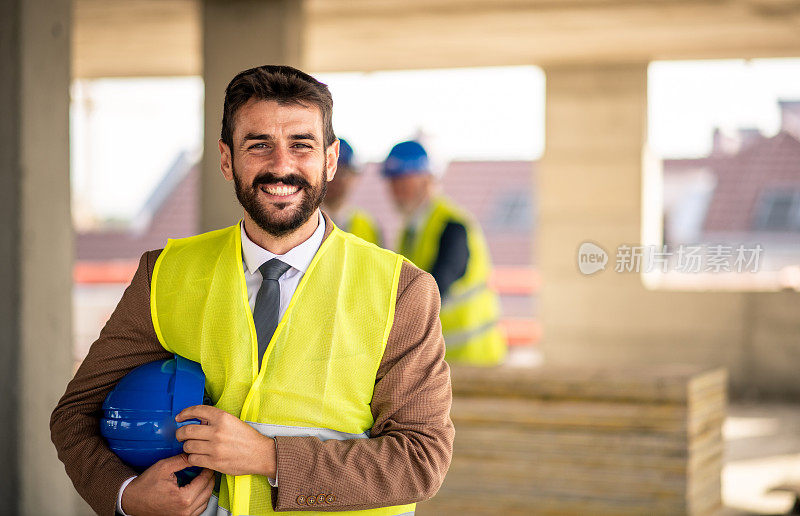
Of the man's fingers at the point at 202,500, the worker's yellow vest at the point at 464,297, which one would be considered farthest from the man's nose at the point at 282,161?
the worker's yellow vest at the point at 464,297

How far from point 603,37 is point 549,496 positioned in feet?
21.3

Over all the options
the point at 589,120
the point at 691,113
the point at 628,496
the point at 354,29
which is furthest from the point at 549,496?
the point at 691,113

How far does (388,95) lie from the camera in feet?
147

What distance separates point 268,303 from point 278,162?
1.10ft

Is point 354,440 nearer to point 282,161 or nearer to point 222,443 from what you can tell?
point 222,443

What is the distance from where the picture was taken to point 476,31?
35.3ft

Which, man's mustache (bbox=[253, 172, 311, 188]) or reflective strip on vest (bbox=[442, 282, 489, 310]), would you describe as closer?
man's mustache (bbox=[253, 172, 311, 188])

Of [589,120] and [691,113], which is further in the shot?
[691,113]

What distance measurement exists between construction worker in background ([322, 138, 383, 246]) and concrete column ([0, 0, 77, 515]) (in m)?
1.92

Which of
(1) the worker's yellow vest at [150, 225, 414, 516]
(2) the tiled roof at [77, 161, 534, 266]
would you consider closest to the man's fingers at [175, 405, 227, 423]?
(1) the worker's yellow vest at [150, 225, 414, 516]

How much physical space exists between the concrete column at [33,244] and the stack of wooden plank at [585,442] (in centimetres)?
241

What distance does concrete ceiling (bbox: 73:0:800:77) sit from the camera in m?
9.66

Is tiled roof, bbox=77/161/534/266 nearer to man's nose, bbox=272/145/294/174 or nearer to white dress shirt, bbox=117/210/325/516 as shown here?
white dress shirt, bbox=117/210/325/516

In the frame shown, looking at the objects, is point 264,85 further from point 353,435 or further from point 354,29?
point 354,29
